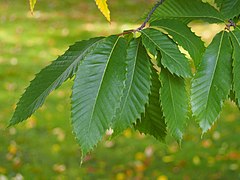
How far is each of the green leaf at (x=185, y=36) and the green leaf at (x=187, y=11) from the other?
0.08 m

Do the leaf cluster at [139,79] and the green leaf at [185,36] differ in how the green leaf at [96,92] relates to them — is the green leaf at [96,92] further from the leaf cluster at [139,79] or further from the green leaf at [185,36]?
the green leaf at [185,36]

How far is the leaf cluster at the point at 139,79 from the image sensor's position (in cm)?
86

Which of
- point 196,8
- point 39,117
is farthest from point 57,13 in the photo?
point 196,8

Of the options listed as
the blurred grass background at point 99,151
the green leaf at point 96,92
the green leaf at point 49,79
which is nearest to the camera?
the green leaf at point 96,92

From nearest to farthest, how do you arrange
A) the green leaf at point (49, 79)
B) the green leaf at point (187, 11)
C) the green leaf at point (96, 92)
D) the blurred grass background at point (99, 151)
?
the green leaf at point (96, 92) → the green leaf at point (49, 79) → the green leaf at point (187, 11) → the blurred grass background at point (99, 151)

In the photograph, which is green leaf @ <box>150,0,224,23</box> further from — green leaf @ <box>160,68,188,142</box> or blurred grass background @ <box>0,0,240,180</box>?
blurred grass background @ <box>0,0,240,180</box>

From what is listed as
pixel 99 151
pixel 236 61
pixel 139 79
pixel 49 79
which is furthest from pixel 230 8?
pixel 99 151

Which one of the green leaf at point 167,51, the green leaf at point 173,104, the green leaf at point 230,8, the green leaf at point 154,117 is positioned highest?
the green leaf at point 230,8

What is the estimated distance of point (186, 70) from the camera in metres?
0.96

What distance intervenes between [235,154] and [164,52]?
3.89m

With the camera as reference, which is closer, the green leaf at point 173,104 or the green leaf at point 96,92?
the green leaf at point 96,92

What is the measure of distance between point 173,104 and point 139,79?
3.8 inches

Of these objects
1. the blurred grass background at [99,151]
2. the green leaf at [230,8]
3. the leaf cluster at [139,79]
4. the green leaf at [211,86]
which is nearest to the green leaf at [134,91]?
the leaf cluster at [139,79]

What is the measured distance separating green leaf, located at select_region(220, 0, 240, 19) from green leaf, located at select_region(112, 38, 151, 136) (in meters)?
0.31
